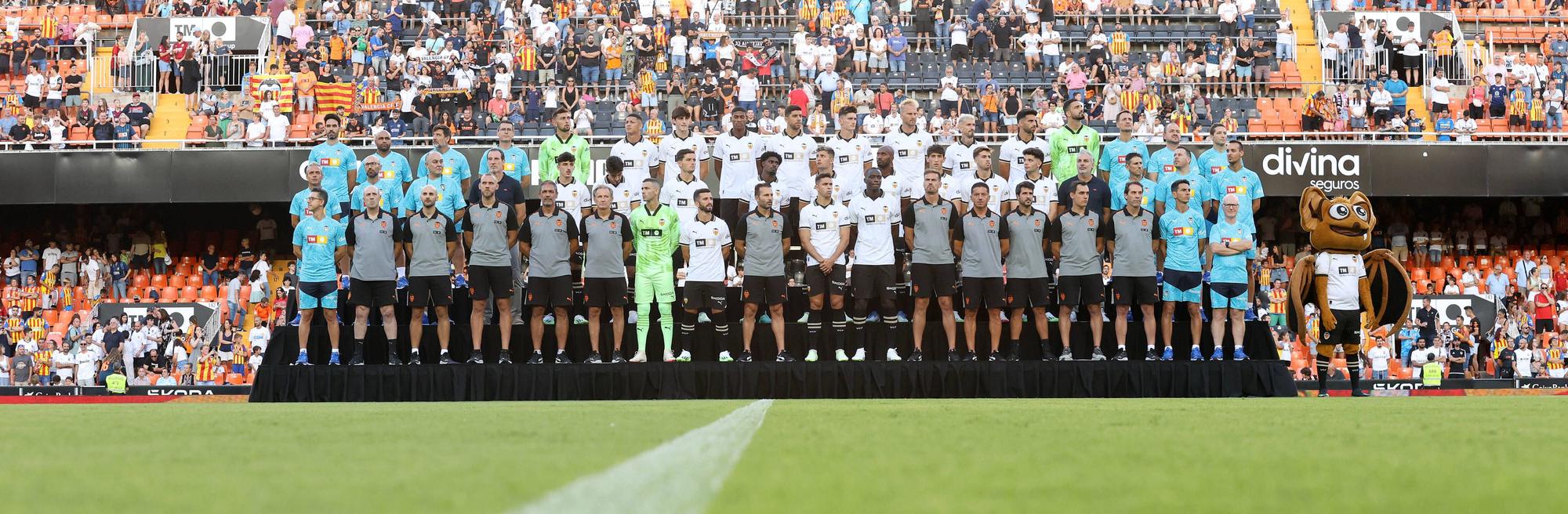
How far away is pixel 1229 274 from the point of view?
13.0 m

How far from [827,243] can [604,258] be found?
1868mm

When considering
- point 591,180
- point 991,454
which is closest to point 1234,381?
point 991,454

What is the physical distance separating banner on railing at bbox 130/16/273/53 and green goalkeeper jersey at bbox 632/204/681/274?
46.6 feet

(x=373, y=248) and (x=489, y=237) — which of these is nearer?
(x=489, y=237)

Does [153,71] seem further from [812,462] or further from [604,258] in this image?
[812,462]

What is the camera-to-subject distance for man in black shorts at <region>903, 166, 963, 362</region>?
12.7 m

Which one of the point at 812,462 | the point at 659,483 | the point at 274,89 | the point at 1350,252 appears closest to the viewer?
the point at 659,483

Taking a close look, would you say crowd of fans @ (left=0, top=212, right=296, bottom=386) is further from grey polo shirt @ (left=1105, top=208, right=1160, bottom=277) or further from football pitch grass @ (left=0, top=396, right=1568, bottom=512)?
football pitch grass @ (left=0, top=396, right=1568, bottom=512)

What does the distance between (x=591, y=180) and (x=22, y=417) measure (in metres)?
13.1

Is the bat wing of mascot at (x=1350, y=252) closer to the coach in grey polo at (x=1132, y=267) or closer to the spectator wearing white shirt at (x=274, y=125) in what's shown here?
the coach in grey polo at (x=1132, y=267)

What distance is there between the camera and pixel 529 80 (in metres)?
23.8

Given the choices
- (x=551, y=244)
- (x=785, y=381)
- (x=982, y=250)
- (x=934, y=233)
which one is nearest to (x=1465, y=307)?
(x=982, y=250)

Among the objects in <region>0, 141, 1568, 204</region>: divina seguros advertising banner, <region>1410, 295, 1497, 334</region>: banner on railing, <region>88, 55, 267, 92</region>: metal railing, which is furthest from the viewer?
<region>88, 55, 267, 92</region>: metal railing

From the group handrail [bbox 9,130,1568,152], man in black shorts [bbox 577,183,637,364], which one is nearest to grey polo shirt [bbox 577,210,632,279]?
man in black shorts [bbox 577,183,637,364]
